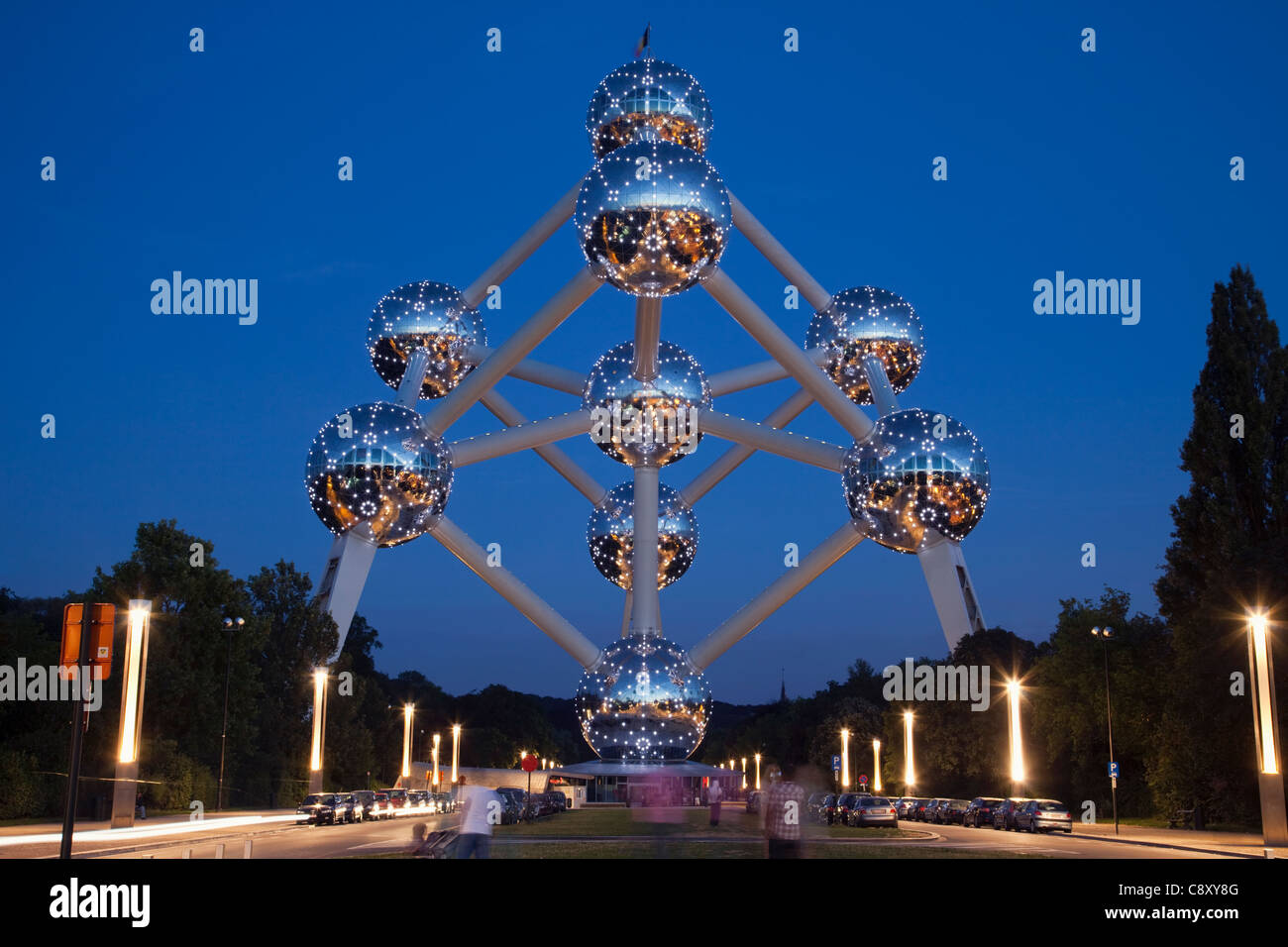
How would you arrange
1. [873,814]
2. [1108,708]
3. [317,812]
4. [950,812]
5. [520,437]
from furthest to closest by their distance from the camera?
[950,812] → [1108,708] → [317,812] → [873,814] → [520,437]

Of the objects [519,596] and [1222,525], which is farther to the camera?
[1222,525]

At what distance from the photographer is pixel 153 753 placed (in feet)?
125

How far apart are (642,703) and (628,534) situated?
5.24 metres

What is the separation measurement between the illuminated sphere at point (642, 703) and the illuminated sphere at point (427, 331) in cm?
771

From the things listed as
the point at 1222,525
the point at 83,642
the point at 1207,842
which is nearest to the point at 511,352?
the point at 83,642

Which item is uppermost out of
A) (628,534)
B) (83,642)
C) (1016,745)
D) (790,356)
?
(790,356)

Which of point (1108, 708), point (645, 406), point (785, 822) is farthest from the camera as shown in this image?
point (1108, 708)

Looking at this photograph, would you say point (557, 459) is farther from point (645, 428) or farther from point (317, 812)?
point (317, 812)

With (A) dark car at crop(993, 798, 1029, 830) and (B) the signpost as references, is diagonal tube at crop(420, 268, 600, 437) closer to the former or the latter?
(B) the signpost

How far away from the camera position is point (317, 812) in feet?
108

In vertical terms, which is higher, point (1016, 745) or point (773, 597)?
point (773, 597)
